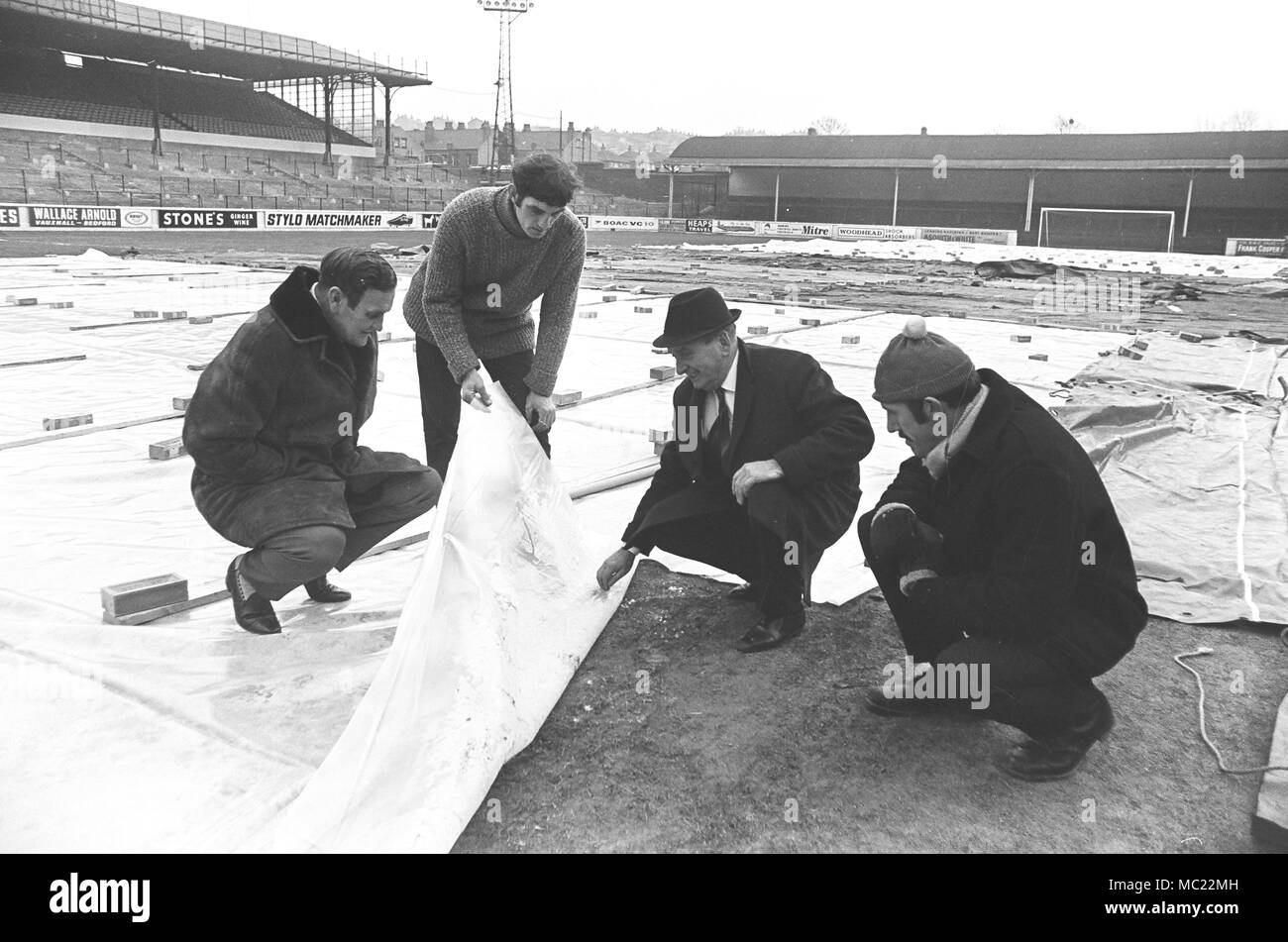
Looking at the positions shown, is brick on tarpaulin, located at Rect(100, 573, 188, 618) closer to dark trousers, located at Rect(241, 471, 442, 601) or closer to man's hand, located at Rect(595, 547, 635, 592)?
dark trousers, located at Rect(241, 471, 442, 601)

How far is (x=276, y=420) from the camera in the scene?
2906 millimetres

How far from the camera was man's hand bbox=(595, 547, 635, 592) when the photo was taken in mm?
3160

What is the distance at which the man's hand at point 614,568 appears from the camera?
3160 millimetres

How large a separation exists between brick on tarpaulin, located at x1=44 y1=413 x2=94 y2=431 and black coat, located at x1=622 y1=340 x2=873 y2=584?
362cm

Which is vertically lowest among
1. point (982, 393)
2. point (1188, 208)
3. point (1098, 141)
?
point (982, 393)

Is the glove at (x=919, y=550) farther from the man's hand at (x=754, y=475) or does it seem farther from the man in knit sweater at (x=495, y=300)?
the man in knit sweater at (x=495, y=300)

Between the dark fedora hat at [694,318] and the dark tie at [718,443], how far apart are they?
28cm

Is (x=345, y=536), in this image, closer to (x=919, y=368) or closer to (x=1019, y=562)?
(x=919, y=368)

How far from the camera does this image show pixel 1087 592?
2348 millimetres

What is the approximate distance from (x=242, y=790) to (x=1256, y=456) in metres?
5.23

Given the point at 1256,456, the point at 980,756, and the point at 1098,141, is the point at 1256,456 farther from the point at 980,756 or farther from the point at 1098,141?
the point at 1098,141

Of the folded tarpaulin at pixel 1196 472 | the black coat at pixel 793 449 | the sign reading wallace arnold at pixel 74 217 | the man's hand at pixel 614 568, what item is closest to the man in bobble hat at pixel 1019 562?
the black coat at pixel 793 449

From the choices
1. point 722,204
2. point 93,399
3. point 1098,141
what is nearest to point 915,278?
point 93,399

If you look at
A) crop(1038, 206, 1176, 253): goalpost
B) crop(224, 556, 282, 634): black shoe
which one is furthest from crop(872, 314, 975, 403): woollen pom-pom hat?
crop(1038, 206, 1176, 253): goalpost
